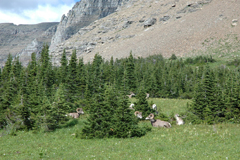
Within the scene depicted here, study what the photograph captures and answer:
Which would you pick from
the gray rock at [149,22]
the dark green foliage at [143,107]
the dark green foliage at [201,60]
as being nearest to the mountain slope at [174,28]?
the gray rock at [149,22]

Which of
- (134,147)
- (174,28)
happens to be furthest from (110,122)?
(174,28)

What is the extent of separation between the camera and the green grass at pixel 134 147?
10.7m

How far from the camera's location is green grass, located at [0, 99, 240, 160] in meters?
10.7

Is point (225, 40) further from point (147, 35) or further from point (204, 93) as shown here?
point (204, 93)

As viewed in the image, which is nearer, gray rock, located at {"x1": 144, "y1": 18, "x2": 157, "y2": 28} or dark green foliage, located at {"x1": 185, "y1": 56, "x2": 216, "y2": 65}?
dark green foliage, located at {"x1": 185, "y1": 56, "x2": 216, "y2": 65}

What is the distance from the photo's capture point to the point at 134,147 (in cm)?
1241

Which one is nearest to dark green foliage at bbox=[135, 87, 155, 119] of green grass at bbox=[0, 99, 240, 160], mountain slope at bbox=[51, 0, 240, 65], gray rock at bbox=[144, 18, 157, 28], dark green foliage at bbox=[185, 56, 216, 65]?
green grass at bbox=[0, 99, 240, 160]

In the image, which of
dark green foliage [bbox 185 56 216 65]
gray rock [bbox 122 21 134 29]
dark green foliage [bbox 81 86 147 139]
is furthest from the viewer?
gray rock [bbox 122 21 134 29]

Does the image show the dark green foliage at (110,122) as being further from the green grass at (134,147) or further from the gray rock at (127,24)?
the gray rock at (127,24)

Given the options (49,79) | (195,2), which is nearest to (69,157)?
(49,79)

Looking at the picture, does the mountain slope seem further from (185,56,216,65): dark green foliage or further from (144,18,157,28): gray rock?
(185,56,216,65): dark green foliage

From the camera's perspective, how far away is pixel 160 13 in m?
154

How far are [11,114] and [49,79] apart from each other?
18623mm

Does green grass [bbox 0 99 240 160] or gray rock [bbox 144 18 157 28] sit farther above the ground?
gray rock [bbox 144 18 157 28]
